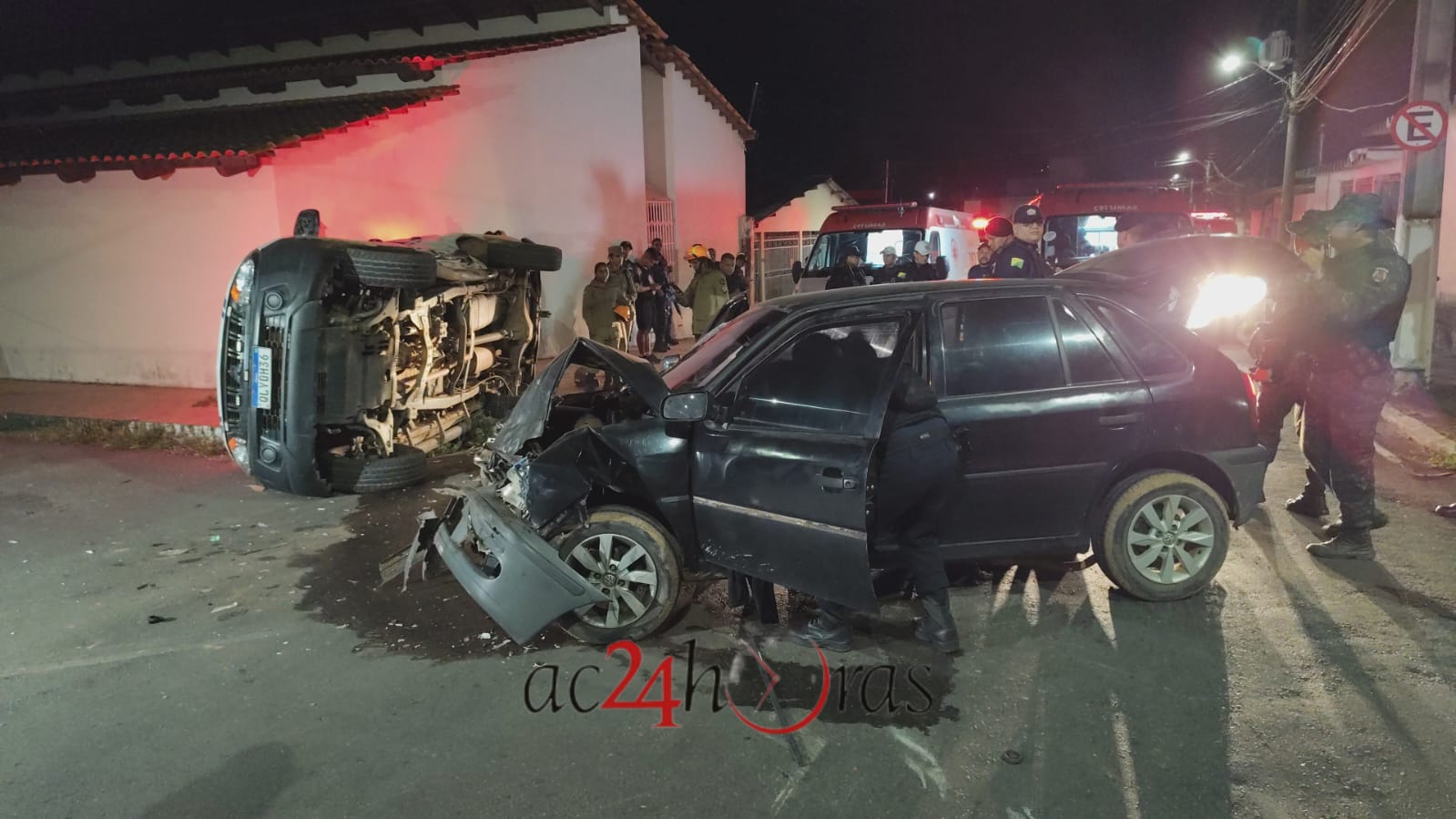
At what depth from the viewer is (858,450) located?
3.73 m

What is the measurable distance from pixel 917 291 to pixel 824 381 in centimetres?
77

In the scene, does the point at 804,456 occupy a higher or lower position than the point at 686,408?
lower

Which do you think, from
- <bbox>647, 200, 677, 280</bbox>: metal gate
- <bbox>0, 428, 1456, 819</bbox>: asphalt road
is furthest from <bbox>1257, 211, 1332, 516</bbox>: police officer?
<bbox>647, 200, 677, 280</bbox>: metal gate

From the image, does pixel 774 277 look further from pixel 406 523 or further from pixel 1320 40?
pixel 406 523

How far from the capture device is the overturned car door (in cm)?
373

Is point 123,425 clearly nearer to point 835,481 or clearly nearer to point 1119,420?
point 835,481

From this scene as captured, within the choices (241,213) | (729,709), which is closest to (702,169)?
(241,213)

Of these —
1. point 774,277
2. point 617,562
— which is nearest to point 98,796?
point 617,562

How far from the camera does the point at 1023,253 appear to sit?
7.17m

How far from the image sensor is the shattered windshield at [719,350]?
4.38 metres

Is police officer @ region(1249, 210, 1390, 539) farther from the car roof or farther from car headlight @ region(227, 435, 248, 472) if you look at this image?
car headlight @ region(227, 435, 248, 472)

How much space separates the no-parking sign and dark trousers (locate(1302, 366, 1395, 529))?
5.07 metres

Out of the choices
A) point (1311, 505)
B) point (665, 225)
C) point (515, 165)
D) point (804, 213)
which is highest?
point (804, 213)

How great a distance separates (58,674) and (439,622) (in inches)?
63.5
